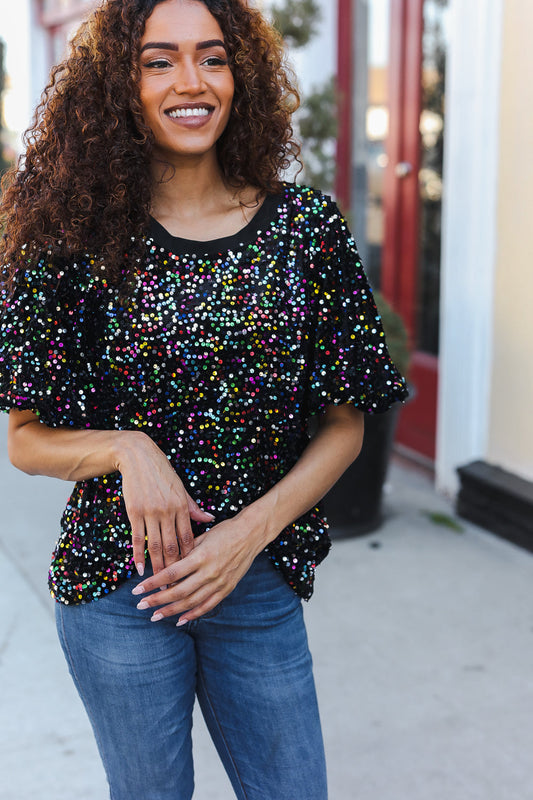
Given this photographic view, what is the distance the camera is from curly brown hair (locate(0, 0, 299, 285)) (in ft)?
4.80

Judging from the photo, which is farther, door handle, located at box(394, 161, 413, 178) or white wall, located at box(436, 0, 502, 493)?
door handle, located at box(394, 161, 413, 178)

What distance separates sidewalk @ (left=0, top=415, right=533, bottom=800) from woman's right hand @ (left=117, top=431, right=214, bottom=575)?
4.41 ft

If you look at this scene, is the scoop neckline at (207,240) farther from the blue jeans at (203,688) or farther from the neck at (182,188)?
the blue jeans at (203,688)

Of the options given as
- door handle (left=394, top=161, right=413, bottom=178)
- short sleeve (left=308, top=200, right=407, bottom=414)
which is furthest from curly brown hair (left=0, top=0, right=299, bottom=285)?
door handle (left=394, top=161, right=413, bottom=178)

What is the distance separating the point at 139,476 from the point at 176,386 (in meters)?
0.15

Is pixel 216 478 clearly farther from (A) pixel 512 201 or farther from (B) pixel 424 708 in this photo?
(A) pixel 512 201

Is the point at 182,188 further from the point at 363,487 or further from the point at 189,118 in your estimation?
the point at 363,487

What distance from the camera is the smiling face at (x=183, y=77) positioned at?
1485mm

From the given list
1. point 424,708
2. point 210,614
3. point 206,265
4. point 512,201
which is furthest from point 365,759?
point 512,201

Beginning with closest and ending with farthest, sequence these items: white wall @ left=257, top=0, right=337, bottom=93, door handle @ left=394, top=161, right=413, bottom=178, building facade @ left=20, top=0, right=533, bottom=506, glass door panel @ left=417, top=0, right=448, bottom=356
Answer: building facade @ left=20, top=0, right=533, bottom=506 → glass door panel @ left=417, top=0, right=448, bottom=356 → door handle @ left=394, top=161, right=413, bottom=178 → white wall @ left=257, top=0, right=337, bottom=93

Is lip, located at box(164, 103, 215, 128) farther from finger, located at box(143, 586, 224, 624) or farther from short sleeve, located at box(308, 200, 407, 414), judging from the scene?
finger, located at box(143, 586, 224, 624)

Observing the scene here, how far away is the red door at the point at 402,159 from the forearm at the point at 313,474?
3.37m

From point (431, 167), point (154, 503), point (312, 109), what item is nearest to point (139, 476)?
point (154, 503)

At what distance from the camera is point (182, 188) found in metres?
1.57
